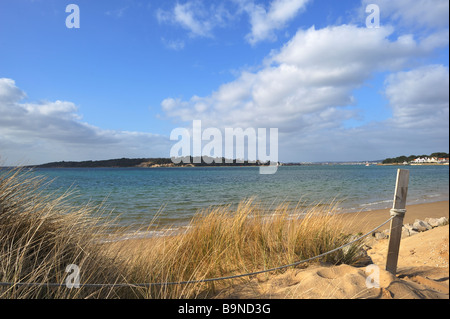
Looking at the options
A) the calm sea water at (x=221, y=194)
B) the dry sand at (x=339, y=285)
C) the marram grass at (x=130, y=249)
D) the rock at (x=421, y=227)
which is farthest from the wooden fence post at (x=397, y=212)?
the rock at (x=421, y=227)

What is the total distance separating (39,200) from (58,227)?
25.1 inches

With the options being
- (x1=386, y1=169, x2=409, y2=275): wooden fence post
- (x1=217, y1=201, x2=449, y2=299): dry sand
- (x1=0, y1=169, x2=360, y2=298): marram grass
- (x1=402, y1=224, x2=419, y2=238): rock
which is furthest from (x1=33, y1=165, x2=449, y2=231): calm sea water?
(x1=402, y1=224, x2=419, y2=238): rock

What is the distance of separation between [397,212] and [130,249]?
404 cm

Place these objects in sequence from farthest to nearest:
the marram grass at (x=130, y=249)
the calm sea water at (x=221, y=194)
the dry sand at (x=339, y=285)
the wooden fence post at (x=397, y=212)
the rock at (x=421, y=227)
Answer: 1. the calm sea water at (x=221, y=194)
2. the rock at (x=421, y=227)
3. the wooden fence post at (x=397, y=212)
4. the dry sand at (x=339, y=285)
5. the marram grass at (x=130, y=249)

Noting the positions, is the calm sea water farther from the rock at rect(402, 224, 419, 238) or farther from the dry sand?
the rock at rect(402, 224, 419, 238)

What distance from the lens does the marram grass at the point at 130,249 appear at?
113 inches

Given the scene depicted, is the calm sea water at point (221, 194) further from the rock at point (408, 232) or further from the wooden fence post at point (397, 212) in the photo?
the rock at point (408, 232)

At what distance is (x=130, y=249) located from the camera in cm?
417

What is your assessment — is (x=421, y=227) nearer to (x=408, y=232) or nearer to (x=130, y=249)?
(x=408, y=232)

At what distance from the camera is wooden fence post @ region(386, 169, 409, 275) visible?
4160 mm

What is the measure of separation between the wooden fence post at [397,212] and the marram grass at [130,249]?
0.56 metres

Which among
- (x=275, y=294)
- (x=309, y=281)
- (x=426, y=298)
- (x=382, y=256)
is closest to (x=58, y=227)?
(x=275, y=294)

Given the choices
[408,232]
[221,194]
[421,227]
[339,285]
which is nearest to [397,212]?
[339,285]
